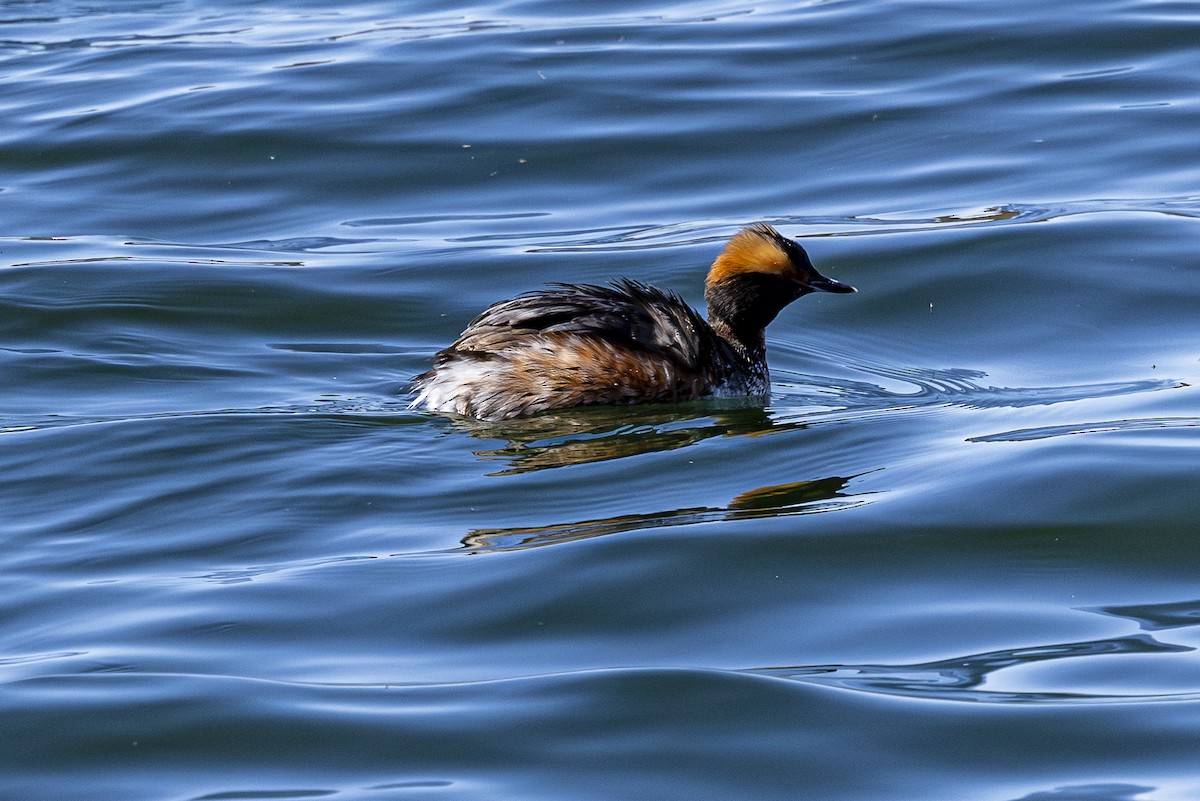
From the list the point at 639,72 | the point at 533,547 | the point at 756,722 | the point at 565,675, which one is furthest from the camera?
the point at 639,72

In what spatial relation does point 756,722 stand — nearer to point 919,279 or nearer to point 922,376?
point 922,376

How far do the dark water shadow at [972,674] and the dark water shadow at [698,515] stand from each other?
1.34 meters

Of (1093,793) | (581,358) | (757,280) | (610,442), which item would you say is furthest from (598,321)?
(1093,793)

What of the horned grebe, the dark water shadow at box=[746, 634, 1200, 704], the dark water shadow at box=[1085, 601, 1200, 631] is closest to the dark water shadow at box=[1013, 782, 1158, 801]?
the dark water shadow at box=[746, 634, 1200, 704]

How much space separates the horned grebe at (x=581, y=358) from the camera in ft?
27.3

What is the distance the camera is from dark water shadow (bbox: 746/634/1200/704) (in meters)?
5.17

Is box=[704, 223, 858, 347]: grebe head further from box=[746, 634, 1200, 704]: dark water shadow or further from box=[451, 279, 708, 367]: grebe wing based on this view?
box=[746, 634, 1200, 704]: dark water shadow

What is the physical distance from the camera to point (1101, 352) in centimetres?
950

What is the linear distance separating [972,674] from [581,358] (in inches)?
132

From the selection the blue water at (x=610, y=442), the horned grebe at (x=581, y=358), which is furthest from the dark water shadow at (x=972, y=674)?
the horned grebe at (x=581, y=358)

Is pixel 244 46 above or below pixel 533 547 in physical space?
above

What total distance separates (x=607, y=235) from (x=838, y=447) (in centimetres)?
437

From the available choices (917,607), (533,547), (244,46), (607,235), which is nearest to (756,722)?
(917,607)

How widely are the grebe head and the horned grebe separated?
294mm
